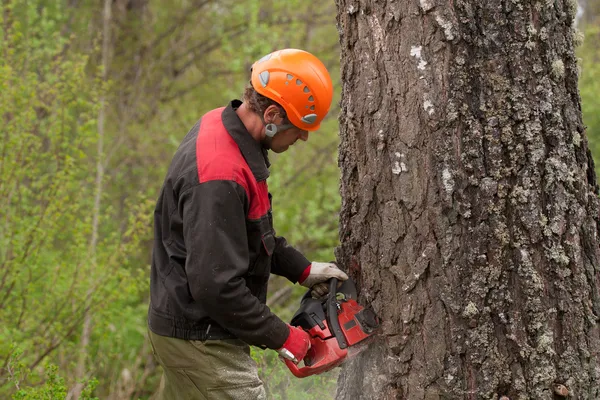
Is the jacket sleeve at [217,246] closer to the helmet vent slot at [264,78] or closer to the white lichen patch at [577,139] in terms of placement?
the helmet vent slot at [264,78]

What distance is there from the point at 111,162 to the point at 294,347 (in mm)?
7250

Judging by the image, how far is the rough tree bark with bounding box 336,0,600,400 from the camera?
8.50 feet

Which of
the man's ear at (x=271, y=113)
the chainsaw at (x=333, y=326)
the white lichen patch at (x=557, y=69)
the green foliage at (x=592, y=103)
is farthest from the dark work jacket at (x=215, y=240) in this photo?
the green foliage at (x=592, y=103)

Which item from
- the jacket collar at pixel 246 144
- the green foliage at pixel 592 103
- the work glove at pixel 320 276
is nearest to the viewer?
the jacket collar at pixel 246 144

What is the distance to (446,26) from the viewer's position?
2602mm

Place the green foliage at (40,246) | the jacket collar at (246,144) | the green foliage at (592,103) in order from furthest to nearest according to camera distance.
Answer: the green foliage at (592,103)
the green foliage at (40,246)
the jacket collar at (246,144)

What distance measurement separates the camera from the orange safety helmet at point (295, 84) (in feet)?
9.27

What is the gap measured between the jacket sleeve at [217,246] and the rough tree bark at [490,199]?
0.71m

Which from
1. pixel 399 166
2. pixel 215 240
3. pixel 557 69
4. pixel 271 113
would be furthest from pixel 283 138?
pixel 557 69

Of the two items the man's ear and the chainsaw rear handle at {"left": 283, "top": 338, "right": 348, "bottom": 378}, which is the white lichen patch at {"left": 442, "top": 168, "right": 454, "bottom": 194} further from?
the chainsaw rear handle at {"left": 283, "top": 338, "right": 348, "bottom": 378}

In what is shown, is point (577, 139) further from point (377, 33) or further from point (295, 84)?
point (295, 84)

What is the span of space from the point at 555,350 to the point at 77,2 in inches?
384

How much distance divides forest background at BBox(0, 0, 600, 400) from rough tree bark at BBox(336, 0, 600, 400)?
79 cm

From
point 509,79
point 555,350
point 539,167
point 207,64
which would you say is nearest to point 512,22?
point 509,79
